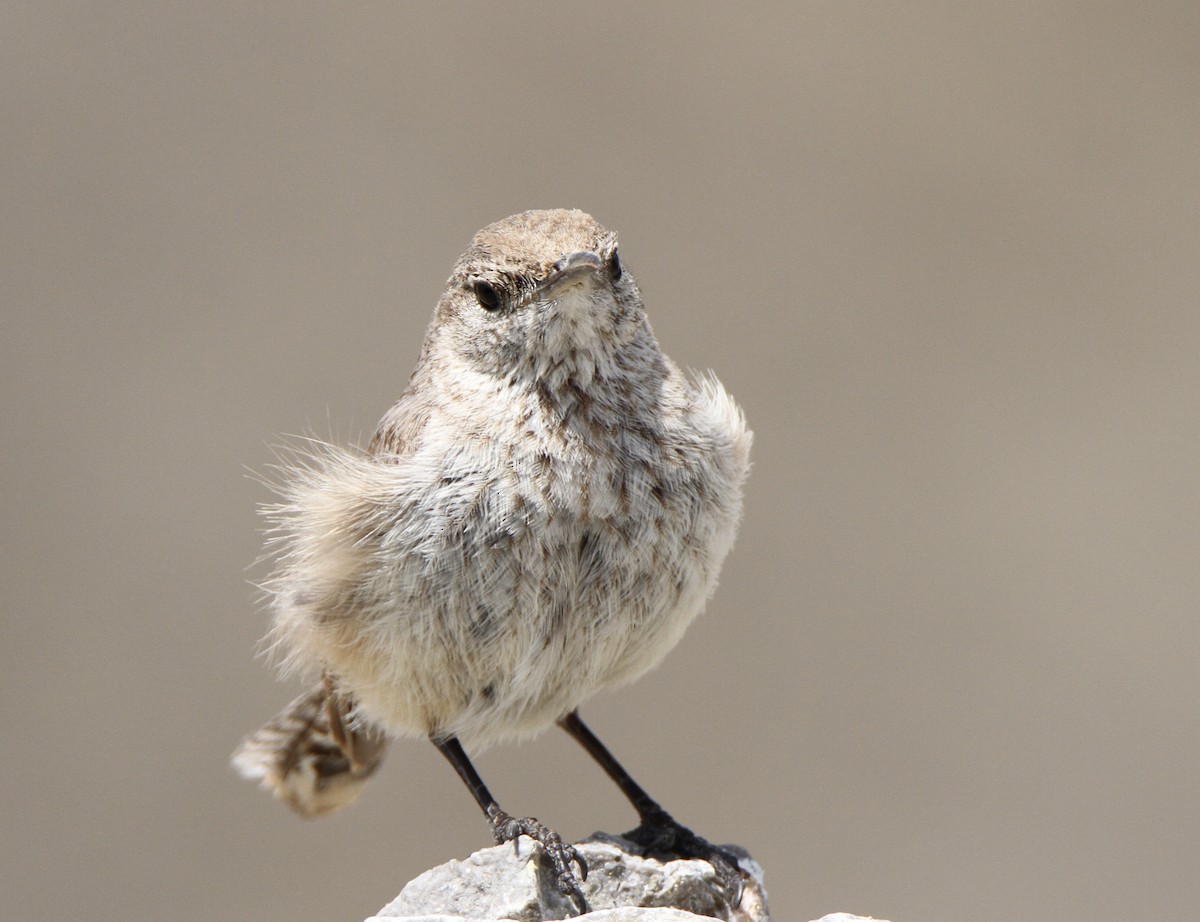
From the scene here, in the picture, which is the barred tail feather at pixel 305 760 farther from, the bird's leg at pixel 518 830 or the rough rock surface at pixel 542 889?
the rough rock surface at pixel 542 889

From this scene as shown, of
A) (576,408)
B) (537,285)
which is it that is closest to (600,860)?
(576,408)

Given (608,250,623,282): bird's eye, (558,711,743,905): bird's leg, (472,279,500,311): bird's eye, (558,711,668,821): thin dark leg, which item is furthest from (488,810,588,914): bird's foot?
(608,250,623,282): bird's eye

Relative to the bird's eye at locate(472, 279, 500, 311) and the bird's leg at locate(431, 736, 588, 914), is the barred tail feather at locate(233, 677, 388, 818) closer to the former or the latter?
the bird's leg at locate(431, 736, 588, 914)

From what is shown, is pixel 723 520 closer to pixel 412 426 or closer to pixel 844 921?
pixel 412 426

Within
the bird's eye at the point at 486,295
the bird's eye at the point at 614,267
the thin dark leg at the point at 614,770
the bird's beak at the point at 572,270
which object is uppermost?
the bird's eye at the point at 486,295

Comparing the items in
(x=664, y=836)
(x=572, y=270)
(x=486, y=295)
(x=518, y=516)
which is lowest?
(x=664, y=836)

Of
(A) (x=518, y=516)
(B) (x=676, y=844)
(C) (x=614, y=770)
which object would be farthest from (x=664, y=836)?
(A) (x=518, y=516)

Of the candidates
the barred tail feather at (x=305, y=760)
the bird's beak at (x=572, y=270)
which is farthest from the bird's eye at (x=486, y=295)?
the barred tail feather at (x=305, y=760)

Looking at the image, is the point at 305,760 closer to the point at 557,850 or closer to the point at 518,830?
the point at 518,830
